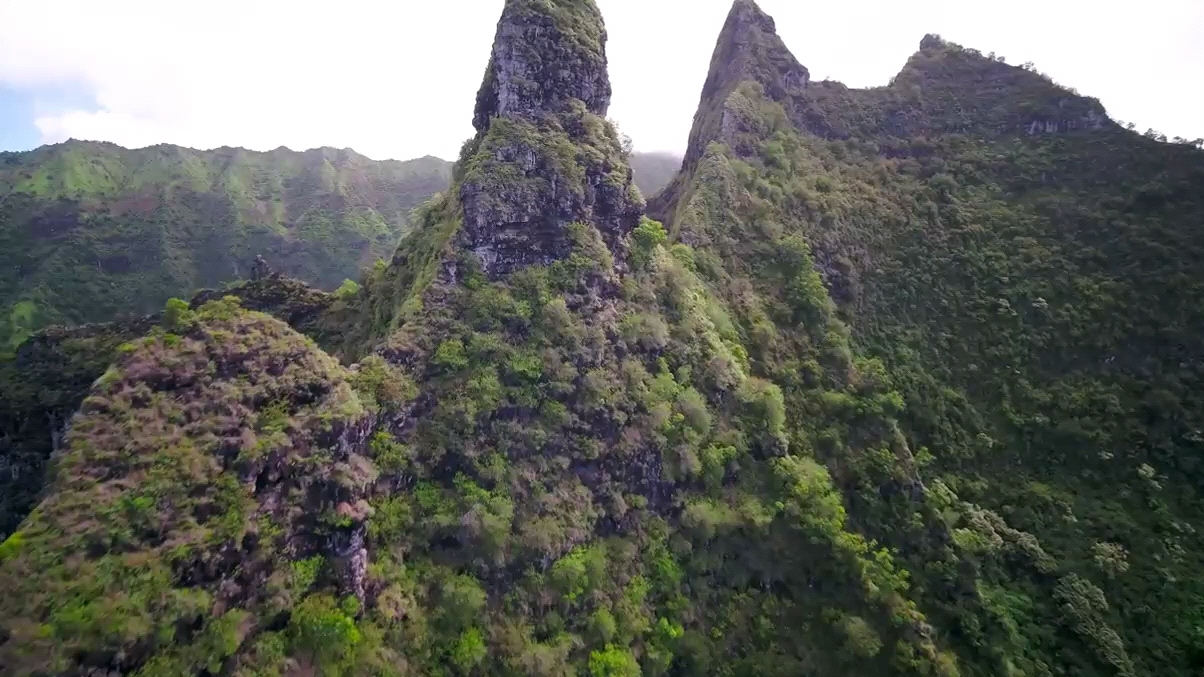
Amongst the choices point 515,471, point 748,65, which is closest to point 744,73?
point 748,65

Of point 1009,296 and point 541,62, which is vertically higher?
point 541,62

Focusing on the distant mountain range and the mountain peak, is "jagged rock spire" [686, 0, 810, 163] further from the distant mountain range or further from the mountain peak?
the distant mountain range

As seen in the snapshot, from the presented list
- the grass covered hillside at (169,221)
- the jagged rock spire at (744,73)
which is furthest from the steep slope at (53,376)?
the grass covered hillside at (169,221)

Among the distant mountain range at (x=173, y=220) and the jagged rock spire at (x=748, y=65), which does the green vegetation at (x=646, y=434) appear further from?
the distant mountain range at (x=173, y=220)

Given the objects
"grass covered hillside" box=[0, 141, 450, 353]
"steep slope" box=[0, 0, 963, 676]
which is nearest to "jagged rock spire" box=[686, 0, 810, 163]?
"steep slope" box=[0, 0, 963, 676]

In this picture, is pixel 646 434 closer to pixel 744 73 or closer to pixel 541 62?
pixel 541 62

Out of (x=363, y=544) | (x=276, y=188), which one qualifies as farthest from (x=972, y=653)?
(x=276, y=188)
